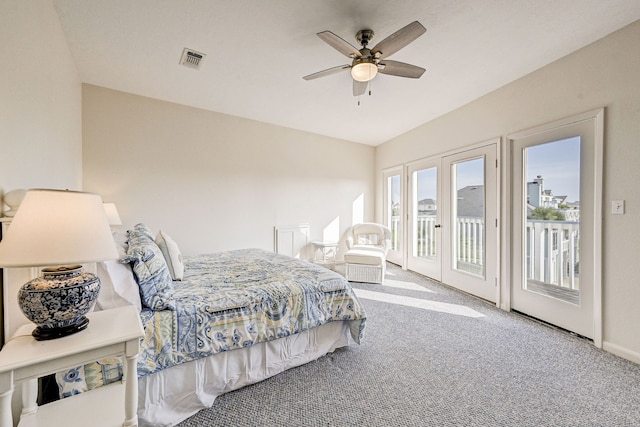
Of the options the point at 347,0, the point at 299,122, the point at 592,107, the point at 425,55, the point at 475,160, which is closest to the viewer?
the point at 347,0

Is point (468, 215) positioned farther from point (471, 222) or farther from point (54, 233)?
point (54, 233)

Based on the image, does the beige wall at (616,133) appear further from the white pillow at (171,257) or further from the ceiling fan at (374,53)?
the white pillow at (171,257)

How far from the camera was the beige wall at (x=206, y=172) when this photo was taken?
3150 mm

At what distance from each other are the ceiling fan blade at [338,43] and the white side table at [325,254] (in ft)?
10.2

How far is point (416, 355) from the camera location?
6.75 ft

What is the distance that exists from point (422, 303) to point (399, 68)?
2542 millimetres

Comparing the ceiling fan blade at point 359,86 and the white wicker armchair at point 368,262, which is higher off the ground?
the ceiling fan blade at point 359,86

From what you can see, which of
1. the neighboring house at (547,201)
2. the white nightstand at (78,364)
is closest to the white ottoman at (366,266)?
the neighboring house at (547,201)

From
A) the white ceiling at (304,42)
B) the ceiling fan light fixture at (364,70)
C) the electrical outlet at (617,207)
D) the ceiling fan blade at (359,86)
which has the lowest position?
the electrical outlet at (617,207)

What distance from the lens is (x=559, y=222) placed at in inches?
99.3

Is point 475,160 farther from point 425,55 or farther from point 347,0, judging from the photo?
point 347,0

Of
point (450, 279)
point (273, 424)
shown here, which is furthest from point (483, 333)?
point (273, 424)

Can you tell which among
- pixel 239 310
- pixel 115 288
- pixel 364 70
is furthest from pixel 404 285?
pixel 115 288

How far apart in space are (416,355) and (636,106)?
2526mm
